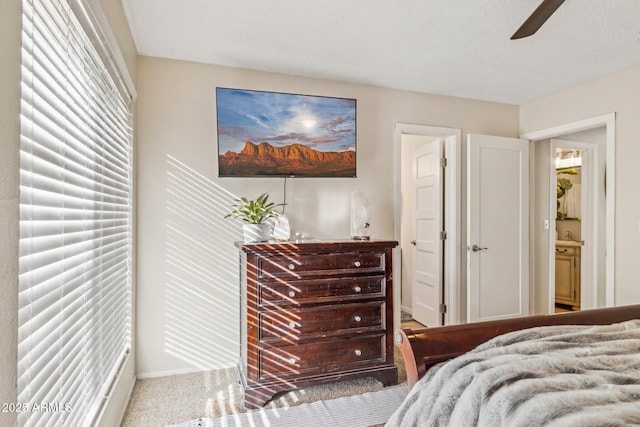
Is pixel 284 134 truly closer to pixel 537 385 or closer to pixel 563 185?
pixel 537 385

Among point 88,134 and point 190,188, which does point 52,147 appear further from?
point 190,188

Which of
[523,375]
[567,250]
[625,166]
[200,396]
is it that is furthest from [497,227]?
[200,396]

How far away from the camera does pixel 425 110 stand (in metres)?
A: 3.48

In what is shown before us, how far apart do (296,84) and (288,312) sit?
1.98m

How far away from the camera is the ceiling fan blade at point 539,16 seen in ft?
5.03

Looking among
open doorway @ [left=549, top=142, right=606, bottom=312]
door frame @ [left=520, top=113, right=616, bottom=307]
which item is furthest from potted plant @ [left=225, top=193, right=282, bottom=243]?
open doorway @ [left=549, top=142, right=606, bottom=312]

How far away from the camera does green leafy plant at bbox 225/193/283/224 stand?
2537 millimetres

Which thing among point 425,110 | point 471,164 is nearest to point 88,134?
point 425,110

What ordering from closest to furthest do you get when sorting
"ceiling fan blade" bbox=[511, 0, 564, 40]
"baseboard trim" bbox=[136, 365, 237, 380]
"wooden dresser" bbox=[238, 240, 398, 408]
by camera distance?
"ceiling fan blade" bbox=[511, 0, 564, 40] → "wooden dresser" bbox=[238, 240, 398, 408] → "baseboard trim" bbox=[136, 365, 237, 380]

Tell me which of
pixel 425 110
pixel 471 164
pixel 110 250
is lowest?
pixel 110 250

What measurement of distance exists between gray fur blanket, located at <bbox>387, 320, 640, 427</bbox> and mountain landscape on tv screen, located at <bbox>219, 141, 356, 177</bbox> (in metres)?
2.07

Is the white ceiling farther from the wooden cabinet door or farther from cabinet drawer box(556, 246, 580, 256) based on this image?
the wooden cabinet door

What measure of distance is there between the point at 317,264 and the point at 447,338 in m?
1.18

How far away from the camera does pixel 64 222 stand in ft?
3.90
